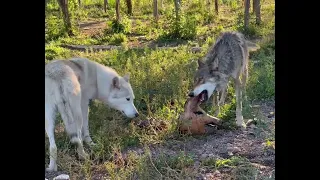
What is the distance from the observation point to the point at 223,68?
248 inches

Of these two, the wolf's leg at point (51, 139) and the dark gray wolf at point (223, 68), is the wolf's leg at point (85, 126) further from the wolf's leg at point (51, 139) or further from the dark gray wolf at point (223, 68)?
the dark gray wolf at point (223, 68)

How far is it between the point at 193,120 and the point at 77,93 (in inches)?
57.8

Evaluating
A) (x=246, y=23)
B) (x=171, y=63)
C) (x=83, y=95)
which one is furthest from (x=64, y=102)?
(x=246, y=23)

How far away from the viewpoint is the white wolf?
15.3 feet

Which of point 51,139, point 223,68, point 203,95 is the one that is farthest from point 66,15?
point 51,139

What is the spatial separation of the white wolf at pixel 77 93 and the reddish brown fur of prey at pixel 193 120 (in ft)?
2.01

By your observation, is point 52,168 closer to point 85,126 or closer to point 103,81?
point 85,126

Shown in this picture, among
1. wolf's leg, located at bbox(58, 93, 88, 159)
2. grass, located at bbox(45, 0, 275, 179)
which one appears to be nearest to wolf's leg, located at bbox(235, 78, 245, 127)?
grass, located at bbox(45, 0, 275, 179)

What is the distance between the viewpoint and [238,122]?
596cm

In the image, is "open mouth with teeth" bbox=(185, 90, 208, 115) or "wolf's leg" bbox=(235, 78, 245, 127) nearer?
"open mouth with teeth" bbox=(185, 90, 208, 115)

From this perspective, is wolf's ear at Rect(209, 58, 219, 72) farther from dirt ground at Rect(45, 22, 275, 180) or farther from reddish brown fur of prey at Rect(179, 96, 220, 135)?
dirt ground at Rect(45, 22, 275, 180)

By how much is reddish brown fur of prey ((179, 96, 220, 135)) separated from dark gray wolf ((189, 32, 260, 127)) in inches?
11.3
